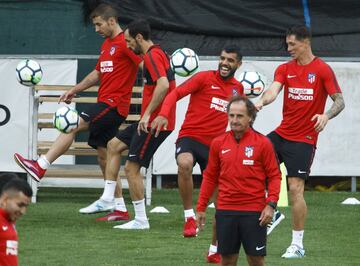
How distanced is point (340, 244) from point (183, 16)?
6458 mm

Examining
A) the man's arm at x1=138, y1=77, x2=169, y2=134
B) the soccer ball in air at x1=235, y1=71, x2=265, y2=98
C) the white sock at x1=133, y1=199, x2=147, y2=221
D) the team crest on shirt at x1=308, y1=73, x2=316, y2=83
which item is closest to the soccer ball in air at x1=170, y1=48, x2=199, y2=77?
the man's arm at x1=138, y1=77, x2=169, y2=134

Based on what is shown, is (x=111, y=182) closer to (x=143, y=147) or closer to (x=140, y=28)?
(x=143, y=147)

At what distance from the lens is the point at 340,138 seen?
1652cm

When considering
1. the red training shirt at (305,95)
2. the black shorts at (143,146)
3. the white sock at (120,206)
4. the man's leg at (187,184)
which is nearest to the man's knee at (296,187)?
the red training shirt at (305,95)

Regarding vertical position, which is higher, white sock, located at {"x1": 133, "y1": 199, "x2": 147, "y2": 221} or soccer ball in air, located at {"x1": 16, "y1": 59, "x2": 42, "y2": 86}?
soccer ball in air, located at {"x1": 16, "y1": 59, "x2": 42, "y2": 86}

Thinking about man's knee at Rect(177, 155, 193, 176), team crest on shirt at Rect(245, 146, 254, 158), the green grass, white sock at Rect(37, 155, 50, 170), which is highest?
team crest on shirt at Rect(245, 146, 254, 158)

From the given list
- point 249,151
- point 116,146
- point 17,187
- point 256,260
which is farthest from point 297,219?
point 17,187

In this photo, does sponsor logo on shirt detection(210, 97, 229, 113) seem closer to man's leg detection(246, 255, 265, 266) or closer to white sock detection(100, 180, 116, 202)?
white sock detection(100, 180, 116, 202)

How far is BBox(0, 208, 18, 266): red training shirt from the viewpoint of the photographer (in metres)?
6.85

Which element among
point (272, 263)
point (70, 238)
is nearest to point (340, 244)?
point (272, 263)

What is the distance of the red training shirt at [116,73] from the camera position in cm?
1307

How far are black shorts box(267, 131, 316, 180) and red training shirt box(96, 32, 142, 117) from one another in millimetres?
2619

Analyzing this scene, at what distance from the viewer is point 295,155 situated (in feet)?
35.9

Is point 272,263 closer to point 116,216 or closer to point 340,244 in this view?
point 340,244
